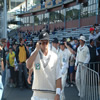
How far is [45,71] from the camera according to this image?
402cm

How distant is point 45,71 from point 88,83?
11.1ft

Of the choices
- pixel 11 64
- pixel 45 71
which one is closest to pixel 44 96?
pixel 45 71

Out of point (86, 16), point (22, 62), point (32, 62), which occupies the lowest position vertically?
point (22, 62)

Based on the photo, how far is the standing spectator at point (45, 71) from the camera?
4.01 metres

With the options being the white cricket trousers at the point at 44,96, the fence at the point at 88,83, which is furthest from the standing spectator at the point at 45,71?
the fence at the point at 88,83

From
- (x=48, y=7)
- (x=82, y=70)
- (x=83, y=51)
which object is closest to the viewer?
(x=82, y=70)

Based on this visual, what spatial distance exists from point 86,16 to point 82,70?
25.8 meters

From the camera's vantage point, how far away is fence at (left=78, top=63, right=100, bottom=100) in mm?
6621

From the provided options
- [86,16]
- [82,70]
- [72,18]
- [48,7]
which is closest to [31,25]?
[48,7]

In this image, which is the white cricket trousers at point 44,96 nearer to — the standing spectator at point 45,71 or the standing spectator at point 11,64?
the standing spectator at point 45,71

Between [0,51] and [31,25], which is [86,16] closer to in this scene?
[31,25]

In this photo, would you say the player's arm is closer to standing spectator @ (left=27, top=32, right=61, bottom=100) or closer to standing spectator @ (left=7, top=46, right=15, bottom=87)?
standing spectator @ (left=27, top=32, right=61, bottom=100)

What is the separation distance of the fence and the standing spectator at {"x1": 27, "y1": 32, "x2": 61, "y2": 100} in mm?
2518

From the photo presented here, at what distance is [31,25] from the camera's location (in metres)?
53.3
